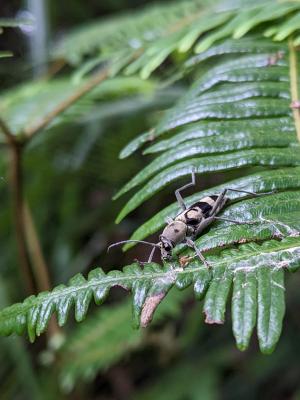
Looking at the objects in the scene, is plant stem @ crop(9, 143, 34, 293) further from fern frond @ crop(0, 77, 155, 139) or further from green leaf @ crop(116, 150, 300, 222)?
green leaf @ crop(116, 150, 300, 222)

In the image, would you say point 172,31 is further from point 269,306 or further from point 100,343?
point 269,306

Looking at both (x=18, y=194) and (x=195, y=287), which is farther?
(x=18, y=194)

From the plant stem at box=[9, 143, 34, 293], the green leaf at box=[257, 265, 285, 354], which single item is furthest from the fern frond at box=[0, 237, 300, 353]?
the plant stem at box=[9, 143, 34, 293]

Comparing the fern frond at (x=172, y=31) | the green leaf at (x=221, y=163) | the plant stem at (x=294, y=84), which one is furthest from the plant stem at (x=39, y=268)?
the plant stem at (x=294, y=84)

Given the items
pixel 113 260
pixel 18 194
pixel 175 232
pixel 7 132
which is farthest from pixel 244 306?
pixel 113 260

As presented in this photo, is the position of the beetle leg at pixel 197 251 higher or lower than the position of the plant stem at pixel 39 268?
lower

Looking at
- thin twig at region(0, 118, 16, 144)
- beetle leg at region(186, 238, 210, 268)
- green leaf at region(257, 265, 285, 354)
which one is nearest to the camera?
green leaf at region(257, 265, 285, 354)

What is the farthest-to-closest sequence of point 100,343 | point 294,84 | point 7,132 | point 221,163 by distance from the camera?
point 100,343 → point 7,132 → point 294,84 → point 221,163

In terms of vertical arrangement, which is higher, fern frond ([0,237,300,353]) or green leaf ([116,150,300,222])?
green leaf ([116,150,300,222])

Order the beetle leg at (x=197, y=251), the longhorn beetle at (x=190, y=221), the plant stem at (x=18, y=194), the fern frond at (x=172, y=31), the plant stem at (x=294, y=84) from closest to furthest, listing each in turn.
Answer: the beetle leg at (x=197, y=251)
the longhorn beetle at (x=190, y=221)
the plant stem at (x=294, y=84)
the fern frond at (x=172, y=31)
the plant stem at (x=18, y=194)

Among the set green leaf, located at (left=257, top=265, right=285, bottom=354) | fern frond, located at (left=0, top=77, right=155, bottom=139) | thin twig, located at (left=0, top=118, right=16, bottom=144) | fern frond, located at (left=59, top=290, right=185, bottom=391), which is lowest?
fern frond, located at (left=59, top=290, right=185, bottom=391)

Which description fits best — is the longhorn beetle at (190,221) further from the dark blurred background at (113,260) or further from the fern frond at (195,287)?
the dark blurred background at (113,260)
